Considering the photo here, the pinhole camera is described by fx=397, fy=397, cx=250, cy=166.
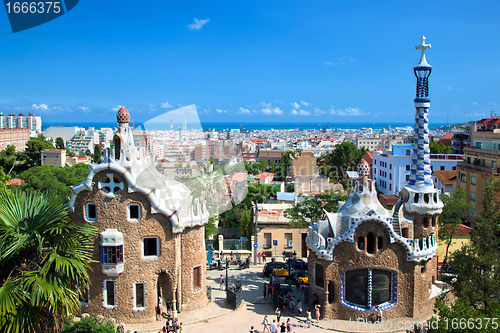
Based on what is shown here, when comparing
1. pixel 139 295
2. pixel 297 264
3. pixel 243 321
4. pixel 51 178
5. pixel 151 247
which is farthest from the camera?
pixel 51 178

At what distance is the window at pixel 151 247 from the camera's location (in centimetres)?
2602

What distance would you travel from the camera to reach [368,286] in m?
25.4

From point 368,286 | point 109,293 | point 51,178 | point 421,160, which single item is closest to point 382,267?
point 368,286

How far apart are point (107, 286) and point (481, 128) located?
249ft

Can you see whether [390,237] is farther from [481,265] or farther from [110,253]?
[110,253]

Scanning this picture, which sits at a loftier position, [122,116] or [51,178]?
[122,116]

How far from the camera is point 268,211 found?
151ft

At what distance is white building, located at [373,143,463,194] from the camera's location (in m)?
70.8

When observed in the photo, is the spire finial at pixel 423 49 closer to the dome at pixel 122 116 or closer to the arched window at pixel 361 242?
the arched window at pixel 361 242

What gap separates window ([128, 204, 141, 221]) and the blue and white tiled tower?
1769cm

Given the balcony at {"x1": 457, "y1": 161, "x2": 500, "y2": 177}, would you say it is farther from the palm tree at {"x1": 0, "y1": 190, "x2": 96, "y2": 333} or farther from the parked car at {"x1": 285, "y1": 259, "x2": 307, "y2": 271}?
the palm tree at {"x1": 0, "y1": 190, "x2": 96, "y2": 333}

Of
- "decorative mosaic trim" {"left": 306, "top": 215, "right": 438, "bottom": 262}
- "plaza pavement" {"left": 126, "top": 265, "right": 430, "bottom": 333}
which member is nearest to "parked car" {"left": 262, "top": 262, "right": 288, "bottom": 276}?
"plaza pavement" {"left": 126, "top": 265, "right": 430, "bottom": 333}

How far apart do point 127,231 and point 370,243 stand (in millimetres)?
15545

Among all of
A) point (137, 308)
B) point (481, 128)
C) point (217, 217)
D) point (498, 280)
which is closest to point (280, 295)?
point (137, 308)
